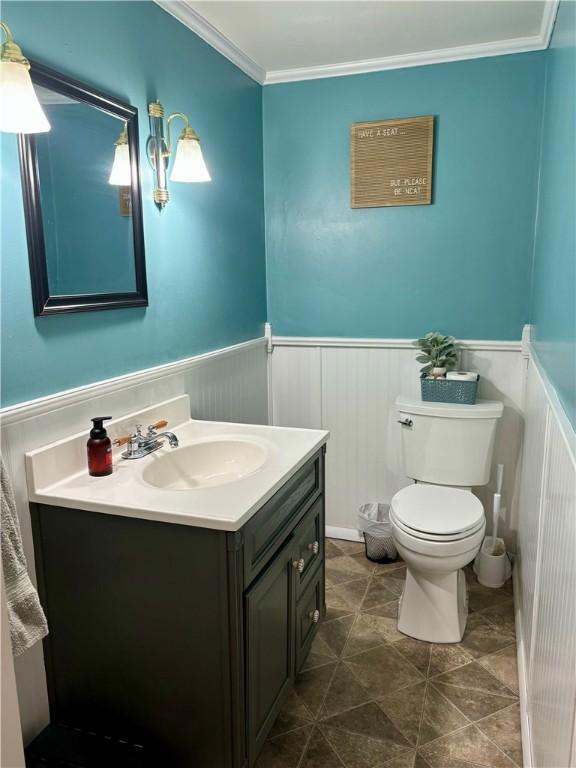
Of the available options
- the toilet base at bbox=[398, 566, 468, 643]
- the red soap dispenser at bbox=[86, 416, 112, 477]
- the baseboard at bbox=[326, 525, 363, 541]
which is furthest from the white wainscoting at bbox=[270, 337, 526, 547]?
the red soap dispenser at bbox=[86, 416, 112, 477]

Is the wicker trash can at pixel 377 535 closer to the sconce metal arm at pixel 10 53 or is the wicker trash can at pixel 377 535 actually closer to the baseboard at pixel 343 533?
the baseboard at pixel 343 533

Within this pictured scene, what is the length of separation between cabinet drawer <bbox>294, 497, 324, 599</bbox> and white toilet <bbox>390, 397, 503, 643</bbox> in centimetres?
35

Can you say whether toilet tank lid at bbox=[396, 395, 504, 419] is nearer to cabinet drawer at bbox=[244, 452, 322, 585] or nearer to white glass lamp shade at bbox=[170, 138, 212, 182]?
cabinet drawer at bbox=[244, 452, 322, 585]

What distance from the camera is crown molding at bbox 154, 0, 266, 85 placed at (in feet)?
6.69

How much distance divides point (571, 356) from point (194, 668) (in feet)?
3.80

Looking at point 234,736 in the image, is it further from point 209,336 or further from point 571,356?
point 209,336

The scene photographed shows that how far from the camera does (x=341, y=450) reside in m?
3.08

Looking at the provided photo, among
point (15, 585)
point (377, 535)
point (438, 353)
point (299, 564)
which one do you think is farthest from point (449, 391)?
point (15, 585)

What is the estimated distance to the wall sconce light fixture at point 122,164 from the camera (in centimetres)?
179

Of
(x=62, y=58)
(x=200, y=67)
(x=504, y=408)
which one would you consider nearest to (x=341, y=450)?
(x=504, y=408)

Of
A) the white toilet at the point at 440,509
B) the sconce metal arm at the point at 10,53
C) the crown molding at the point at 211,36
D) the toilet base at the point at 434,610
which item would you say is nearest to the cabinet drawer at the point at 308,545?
the white toilet at the point at 440,509

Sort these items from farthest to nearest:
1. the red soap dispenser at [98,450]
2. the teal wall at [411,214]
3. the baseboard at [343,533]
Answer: the baseboard at [343,533] → the teal wall at [411,214] → the red soap dispenser at [98,450]

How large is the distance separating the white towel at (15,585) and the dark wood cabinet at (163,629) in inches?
8.7

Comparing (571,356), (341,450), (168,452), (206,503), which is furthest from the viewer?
(341,450)
